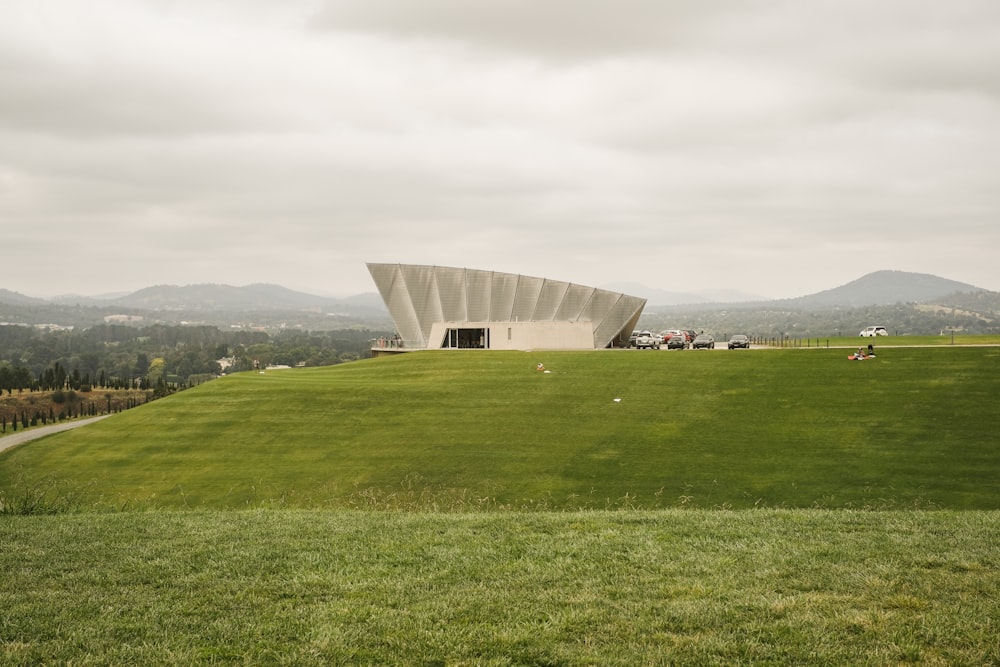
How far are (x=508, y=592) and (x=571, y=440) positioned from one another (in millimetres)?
19570

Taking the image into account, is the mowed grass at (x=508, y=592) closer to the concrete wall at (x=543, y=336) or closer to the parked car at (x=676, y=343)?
the parked car at (x=676, y=343)

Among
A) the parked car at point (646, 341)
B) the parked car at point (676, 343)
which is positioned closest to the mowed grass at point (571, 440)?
the parked car at point (676, 343)

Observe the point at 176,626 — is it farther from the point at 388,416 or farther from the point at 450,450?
the point at 388,416

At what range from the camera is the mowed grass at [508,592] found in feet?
21.7

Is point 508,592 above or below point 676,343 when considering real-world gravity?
below

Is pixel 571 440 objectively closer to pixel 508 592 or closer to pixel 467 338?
pixel 508 592

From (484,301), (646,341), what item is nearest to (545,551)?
(646,341)

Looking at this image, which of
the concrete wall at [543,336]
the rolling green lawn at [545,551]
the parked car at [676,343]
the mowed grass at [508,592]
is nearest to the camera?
the mowed grass at [508,592]

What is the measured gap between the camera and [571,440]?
1086 inches

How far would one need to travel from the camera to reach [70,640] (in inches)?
269

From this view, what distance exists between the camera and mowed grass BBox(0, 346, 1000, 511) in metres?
22.0

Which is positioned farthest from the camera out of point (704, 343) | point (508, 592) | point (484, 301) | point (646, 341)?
point (484, 301)

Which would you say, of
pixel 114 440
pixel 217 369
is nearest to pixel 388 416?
pixel 114 440

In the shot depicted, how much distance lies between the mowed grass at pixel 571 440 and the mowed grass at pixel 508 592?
625 centimetres
